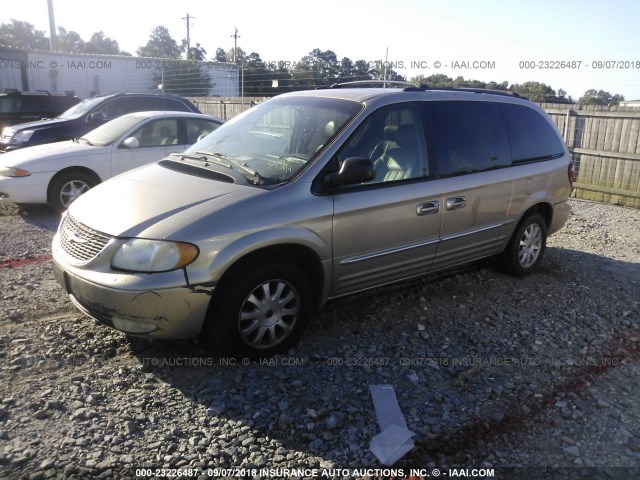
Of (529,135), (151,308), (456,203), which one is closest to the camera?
(151,308)

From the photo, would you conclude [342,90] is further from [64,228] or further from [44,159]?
[44,159]

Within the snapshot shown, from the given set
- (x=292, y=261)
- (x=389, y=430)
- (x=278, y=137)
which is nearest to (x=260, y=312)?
(x=292, y=261)

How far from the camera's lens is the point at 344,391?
11.7 ft

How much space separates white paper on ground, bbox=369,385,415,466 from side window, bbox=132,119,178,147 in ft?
20.6

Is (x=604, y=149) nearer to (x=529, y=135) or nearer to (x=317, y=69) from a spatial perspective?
(x=529, y=135)

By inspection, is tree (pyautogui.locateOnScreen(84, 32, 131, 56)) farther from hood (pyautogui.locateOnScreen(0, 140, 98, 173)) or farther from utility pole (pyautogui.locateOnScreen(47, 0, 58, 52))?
hood (pyautogui.locateOnScreen(0, 140, 98, 173))

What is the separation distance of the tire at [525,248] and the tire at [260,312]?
8.94 feet

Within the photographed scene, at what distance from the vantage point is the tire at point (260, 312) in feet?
11.6

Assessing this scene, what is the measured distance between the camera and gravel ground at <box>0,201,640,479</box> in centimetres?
294

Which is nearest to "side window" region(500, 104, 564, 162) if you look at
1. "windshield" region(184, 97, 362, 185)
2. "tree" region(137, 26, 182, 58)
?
"windshield" region(184, 97, 362, 185)

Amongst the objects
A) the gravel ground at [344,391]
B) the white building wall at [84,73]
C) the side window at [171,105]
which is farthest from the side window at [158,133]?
the white building wall at [84,73]

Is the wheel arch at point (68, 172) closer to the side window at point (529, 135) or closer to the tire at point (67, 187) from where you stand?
the tire at point (67, 187)

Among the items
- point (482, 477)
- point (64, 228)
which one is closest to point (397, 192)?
point (482, 477)

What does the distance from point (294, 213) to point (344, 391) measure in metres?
1.24
